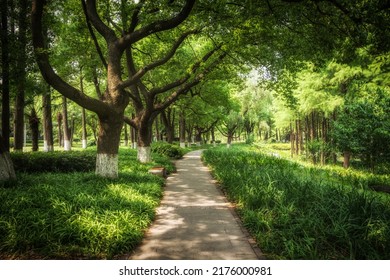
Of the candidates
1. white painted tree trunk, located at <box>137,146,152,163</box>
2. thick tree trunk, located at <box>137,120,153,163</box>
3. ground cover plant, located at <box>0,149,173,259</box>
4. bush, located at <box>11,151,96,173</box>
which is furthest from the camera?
white painted tree trunk, located at <box>137,146,152,163</box>

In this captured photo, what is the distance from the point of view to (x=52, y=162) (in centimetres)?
1132

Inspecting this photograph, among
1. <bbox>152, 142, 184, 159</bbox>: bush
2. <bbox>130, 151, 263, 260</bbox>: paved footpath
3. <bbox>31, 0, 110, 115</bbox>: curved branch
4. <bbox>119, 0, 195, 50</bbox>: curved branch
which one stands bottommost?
<bbox>130, 151, 263, 260</bbox>: paved footpath

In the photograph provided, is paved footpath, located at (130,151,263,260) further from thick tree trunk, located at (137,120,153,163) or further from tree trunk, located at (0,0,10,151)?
thick tree trunk, located at (137,120,153,163)

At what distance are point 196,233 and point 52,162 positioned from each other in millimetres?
8433

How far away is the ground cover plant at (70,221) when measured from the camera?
452 centimetres

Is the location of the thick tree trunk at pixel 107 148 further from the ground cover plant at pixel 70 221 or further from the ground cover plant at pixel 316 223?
the ground cover plant at pixel 316 223

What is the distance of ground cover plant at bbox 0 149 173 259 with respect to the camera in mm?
4516

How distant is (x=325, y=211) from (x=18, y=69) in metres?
9.97

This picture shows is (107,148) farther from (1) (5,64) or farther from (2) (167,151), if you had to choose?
(2) (167,151)

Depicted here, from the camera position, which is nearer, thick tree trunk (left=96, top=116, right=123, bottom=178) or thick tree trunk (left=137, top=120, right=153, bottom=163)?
thick tree trunk (left=96, top=116, right=123, bottom=178)

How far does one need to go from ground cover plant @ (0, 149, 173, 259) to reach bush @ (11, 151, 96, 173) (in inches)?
147

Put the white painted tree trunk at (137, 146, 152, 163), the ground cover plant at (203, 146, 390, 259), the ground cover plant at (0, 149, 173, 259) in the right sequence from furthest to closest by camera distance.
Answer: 1. the white painted tree trunk at (137, 146, 152, 163)
2. the ground cover plant at (0, 149, 173, 259)
3. the ground cover plant at (203, 146, 390, 259)

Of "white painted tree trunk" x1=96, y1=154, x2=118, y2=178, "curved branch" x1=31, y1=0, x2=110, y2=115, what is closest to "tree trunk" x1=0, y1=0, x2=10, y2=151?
"curved branch" x1=31, y1=0, x2=110, y2=115
